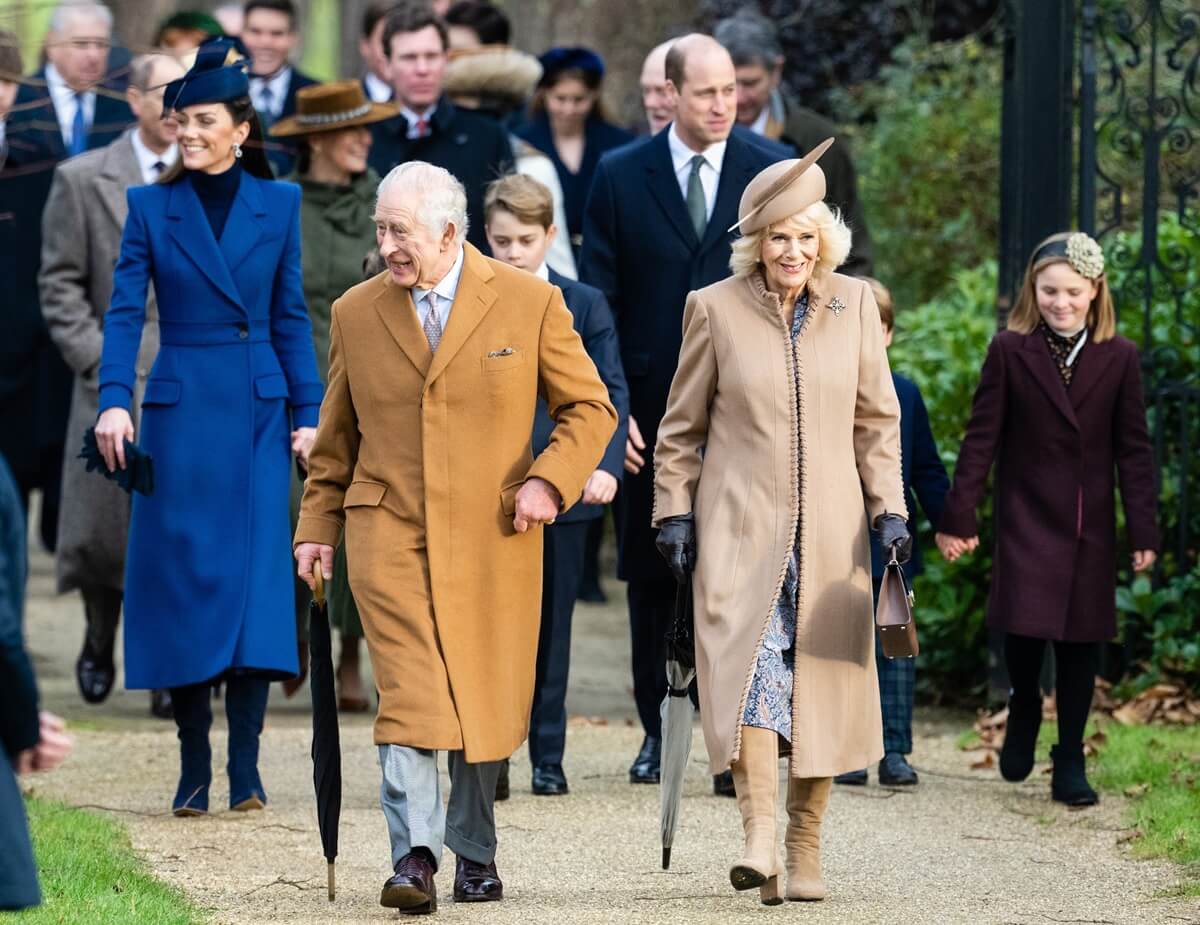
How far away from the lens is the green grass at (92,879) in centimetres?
567

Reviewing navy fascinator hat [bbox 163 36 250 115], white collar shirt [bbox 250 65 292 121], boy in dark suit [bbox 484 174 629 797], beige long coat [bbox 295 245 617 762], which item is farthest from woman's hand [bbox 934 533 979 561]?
white collar shirt [bbox 250 65 292 121]

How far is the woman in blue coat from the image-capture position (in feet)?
24.1

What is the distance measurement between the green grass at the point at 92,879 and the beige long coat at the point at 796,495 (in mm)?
A: 1399

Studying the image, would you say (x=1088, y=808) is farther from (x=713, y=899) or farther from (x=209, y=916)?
(x=209, y=916)

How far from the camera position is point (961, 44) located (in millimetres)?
13500

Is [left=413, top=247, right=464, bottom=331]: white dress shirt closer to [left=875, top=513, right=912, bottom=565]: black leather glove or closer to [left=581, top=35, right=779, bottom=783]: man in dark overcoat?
[left=875, top=513, right=912, bottom=565]: black leather glove

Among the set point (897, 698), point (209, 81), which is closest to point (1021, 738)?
point (897, 698)

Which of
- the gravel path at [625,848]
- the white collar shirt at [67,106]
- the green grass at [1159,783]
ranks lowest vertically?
the gravel path at [625,848]

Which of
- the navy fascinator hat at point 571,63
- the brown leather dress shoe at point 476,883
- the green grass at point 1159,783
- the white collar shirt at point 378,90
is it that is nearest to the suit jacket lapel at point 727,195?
the green grass at point 1159,783

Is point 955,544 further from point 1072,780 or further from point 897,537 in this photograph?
point 897,537

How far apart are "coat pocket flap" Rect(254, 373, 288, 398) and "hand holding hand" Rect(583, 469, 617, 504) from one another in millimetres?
1021

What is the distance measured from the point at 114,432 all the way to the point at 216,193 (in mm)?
810

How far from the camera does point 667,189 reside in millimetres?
7988

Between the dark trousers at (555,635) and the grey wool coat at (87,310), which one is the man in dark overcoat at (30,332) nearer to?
the grey wool coat at (87,310)
